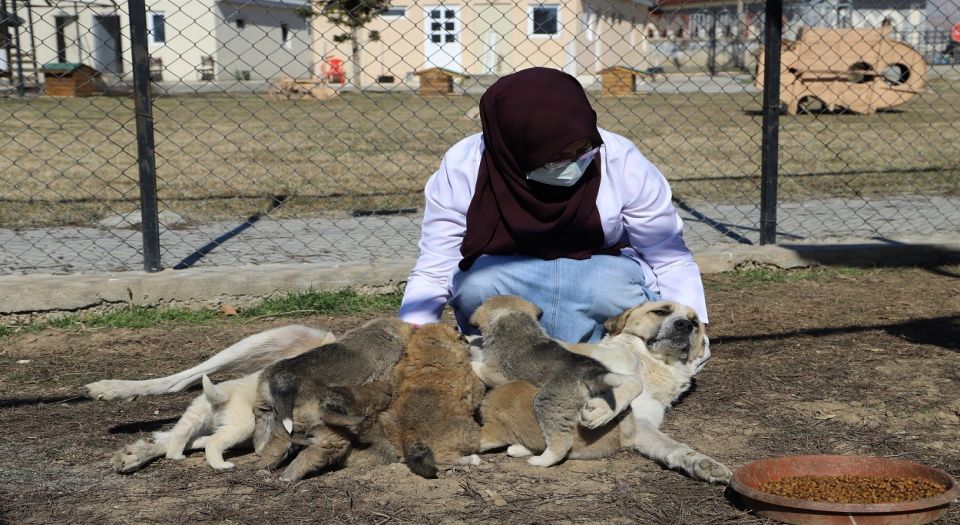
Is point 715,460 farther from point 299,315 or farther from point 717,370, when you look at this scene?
point 299,315

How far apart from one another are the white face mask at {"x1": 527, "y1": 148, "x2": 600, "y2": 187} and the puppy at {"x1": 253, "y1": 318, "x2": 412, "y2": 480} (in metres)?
0.94

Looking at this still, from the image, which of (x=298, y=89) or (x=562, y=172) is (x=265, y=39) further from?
(x=562, y=172)

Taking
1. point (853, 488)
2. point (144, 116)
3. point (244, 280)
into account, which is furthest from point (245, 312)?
point (853, 488)

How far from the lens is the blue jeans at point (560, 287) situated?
472 centimetres

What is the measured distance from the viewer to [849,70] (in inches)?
766

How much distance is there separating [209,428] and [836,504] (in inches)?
90.5

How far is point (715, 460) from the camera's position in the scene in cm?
395

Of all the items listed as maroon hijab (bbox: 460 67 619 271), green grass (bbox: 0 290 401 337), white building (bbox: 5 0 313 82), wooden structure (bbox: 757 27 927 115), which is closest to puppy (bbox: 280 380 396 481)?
maroon hijab (bbox: 460 67 619 271)

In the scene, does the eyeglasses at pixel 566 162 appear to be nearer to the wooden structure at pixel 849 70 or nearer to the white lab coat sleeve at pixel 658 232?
the white lab coat sleeve at pixel 658 232

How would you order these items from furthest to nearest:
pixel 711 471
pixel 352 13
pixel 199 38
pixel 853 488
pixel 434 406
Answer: pixel 199 38 → pixel 352 13 → pixel 434 406 → pixel 711 471 → pixel 853 488

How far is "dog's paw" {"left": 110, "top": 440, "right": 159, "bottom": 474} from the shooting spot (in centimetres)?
389

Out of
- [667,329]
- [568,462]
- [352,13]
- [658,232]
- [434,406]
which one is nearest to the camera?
[434,406]

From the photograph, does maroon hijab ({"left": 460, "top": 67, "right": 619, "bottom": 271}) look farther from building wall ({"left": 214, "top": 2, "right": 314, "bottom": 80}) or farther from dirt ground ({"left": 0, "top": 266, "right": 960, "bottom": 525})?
building wall ({"left": 214, "top": 2, "right": 314, "bottom": 80})

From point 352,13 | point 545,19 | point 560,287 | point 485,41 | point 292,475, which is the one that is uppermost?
point 352,13
